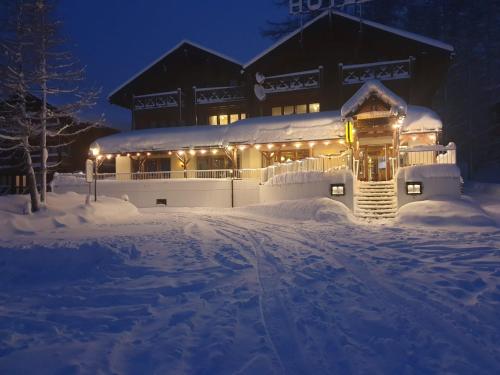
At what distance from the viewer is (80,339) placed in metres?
3.51

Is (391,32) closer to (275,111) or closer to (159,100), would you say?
(275,111)

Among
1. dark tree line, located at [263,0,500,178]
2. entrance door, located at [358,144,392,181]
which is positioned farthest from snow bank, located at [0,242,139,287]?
dark tree line, located at [263,0,500,178]

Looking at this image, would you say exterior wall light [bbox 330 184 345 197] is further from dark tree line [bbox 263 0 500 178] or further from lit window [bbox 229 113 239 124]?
dark tree line [bbox 263 0 500 178]

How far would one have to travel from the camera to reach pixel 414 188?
1390 cm

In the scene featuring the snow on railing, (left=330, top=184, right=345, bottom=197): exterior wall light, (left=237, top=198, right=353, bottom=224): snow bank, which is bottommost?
(left=237, top=198, right=353, bottom=224): snow bank

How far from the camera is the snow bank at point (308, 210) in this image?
12992 mm

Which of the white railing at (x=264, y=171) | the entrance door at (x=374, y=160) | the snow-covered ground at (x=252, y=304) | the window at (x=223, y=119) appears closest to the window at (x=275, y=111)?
the window at (x=223, y=119)

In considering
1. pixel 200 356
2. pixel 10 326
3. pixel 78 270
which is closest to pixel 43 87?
pixel 78 270

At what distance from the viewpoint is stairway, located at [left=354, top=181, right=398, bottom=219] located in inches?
549

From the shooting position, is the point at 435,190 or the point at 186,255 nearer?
the point at 186,255

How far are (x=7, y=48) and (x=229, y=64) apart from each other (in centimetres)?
1570

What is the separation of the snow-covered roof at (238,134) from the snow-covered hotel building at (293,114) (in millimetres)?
70

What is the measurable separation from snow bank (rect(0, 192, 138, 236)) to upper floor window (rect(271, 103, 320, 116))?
12990 mm

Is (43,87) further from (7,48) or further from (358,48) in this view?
(358,48)
